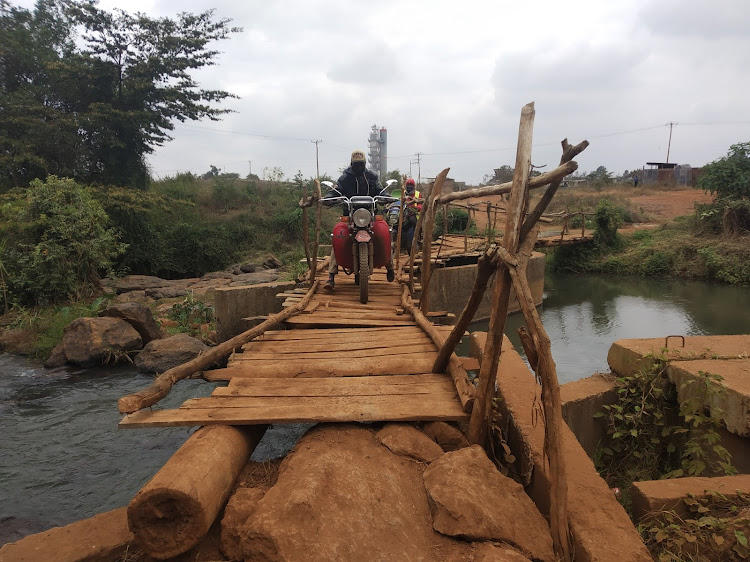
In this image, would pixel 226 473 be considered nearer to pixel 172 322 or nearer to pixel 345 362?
pixel 345 362

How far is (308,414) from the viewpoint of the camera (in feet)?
8.46

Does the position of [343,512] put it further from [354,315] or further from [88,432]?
[88,432]

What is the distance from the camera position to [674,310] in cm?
1299

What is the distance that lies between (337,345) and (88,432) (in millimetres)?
3459

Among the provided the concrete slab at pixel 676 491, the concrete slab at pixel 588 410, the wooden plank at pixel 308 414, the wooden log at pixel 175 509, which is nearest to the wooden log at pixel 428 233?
the concrete slab at pixel 588 410

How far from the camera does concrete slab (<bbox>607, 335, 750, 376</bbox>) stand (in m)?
3.86

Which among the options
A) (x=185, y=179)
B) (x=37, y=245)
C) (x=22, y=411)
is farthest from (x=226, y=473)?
(x=185, y=179)

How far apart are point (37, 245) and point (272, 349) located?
27.7 feet

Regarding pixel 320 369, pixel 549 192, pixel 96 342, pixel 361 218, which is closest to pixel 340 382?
pixel 320 369

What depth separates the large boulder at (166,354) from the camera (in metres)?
7.47

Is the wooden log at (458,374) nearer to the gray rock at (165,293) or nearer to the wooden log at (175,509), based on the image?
the wooden log at (175,509)

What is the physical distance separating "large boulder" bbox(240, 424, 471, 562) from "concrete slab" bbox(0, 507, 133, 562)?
0.68 m

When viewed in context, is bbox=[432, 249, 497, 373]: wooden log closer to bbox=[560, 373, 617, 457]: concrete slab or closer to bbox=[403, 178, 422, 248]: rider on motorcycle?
bbox=[560, 373, 617, 457]: concrete slab

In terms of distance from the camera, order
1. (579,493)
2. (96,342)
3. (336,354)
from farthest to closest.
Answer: (96,342) < (336,354) < (579,493)
